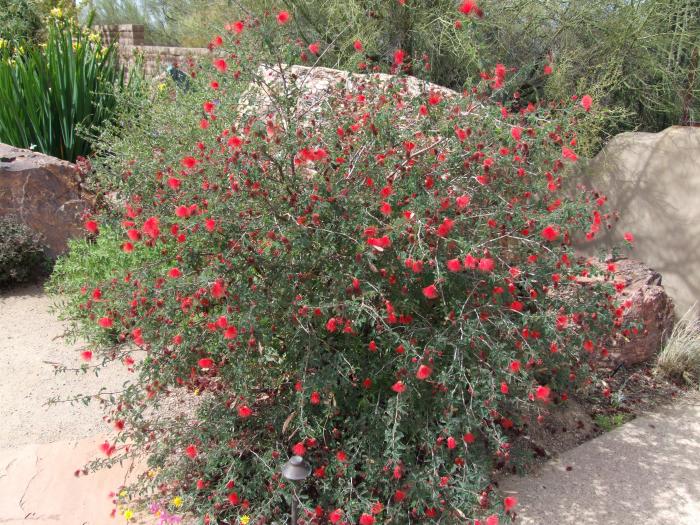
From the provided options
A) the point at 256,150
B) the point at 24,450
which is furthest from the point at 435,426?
the point at 24,450

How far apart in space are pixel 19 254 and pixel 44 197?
0.60 meters

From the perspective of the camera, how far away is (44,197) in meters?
5.59

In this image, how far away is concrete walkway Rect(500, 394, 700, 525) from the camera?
119 inches

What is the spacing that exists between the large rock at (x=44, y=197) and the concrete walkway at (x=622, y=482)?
4.10 meters

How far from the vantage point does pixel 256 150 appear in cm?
293

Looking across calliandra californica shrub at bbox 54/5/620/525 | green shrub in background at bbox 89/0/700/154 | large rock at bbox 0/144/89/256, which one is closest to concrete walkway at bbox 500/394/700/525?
calliandra californica shrub at bbox 54/5/620/525

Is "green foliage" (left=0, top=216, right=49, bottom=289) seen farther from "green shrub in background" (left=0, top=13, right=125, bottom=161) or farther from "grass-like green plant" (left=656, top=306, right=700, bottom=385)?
"grass-like green plant" (left=656, top=306, right=700, bottom=385)

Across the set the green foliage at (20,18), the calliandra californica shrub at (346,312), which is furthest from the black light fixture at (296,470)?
the green foliage at (20,18)

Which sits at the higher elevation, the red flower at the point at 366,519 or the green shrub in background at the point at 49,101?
the green shrub in background at the point at 49,101

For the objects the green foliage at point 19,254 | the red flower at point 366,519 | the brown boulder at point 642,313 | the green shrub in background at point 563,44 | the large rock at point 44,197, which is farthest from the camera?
the green shrub in background at point 563,44

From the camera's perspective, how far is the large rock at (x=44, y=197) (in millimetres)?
5539

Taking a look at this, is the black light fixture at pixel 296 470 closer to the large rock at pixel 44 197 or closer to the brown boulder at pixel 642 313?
the brown boulder at pixel 642 313


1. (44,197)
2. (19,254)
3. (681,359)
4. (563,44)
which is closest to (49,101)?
(44,197)

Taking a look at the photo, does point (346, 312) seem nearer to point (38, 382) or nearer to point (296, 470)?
point (296, 470)
